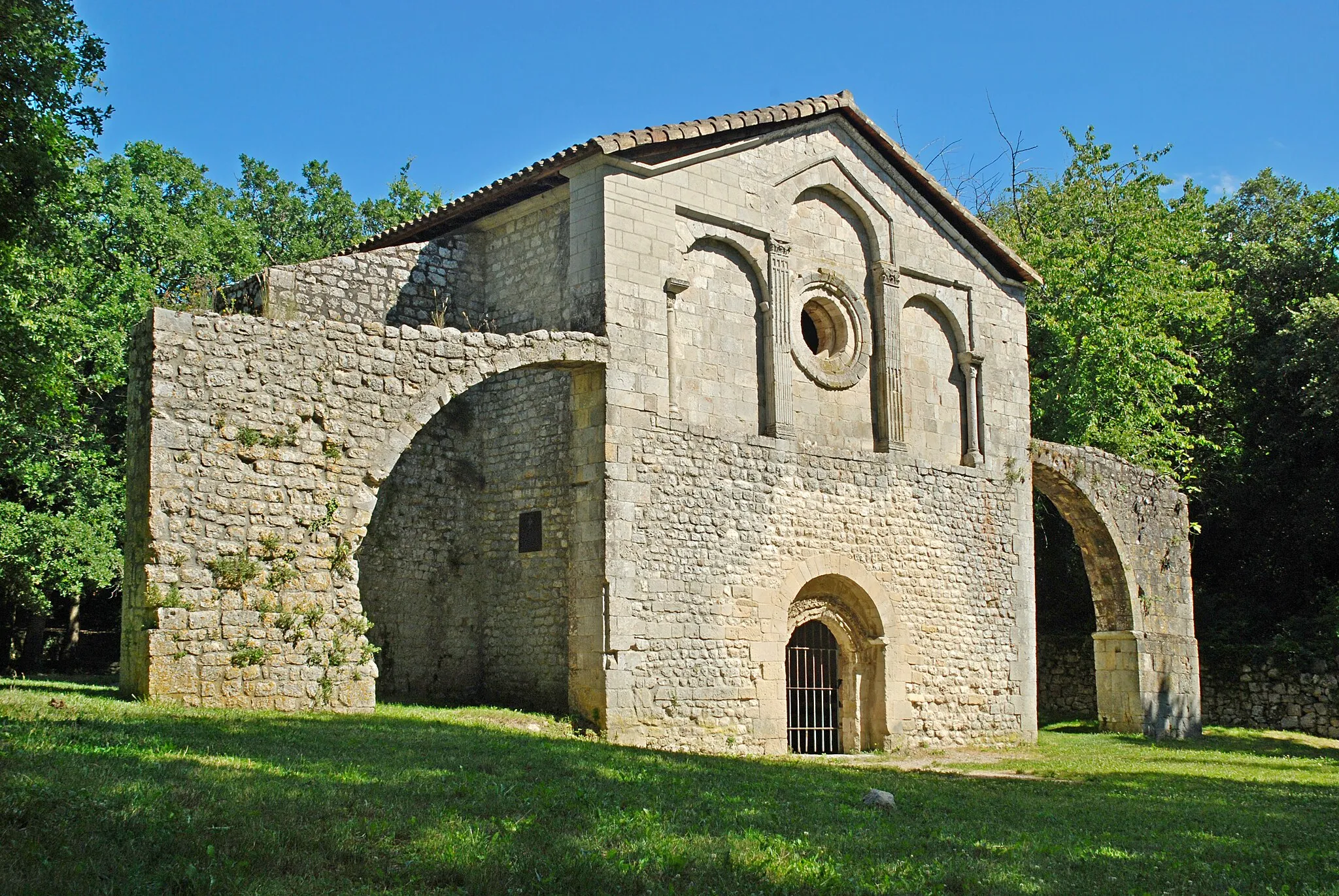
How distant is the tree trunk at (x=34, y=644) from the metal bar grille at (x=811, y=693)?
13.1 meters

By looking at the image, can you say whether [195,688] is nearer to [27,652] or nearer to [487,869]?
[487,869]

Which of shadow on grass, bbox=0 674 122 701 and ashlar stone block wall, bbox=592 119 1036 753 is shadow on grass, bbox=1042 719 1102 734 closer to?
ashlar stone block wall, bbox=592 119 1036 753

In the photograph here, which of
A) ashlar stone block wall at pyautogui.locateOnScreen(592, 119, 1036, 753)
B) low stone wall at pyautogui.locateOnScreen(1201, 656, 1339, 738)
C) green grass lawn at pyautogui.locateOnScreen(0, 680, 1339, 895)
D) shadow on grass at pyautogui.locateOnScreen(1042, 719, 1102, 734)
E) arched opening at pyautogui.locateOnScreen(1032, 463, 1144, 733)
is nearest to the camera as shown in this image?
green grass lawn at pyautogui.locateOnScreen(0, 680, 1339, 895)

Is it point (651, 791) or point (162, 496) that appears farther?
point (162, 496)

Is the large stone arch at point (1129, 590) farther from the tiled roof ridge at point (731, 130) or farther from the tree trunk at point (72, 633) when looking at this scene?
the tree trunk at point (72, 633)

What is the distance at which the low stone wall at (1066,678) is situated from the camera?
2400 cm

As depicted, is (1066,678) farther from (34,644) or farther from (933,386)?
(34,644)

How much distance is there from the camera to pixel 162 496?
1078cm

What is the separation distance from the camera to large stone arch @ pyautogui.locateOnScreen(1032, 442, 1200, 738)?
1977cm

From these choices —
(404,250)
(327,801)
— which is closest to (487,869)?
(327,801)

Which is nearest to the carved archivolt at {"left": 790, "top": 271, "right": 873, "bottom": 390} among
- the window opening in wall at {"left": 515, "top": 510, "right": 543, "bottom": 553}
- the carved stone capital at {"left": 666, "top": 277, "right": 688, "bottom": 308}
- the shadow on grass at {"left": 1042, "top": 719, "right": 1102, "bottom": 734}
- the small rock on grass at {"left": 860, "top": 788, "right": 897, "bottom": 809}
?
→ the carved stone capital at {"left": 666, "top": 277, "right": 688, "bottom": 308}

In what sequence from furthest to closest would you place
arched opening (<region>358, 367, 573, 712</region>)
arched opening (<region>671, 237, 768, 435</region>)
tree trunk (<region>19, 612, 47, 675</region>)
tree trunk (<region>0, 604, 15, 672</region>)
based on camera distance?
tree trunk (<region>0, 604, 15, 672</region>), tree trunk (<region>19, 612, 47, 675</region>), arched opening (<region>671, 237, 768, 435</region>), arched opening (<region>358, 367, 573, 712</region>)

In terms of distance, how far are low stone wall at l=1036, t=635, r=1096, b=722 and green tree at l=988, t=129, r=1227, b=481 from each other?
4.05 m

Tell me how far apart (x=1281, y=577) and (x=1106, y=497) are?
334 inches
